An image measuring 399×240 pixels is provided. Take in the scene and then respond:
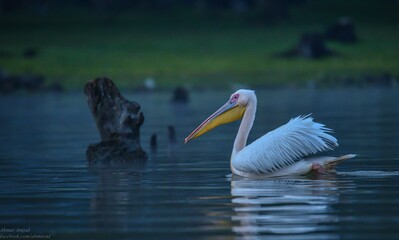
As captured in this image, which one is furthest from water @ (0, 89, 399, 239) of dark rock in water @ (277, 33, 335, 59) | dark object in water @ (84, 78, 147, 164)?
dark rock in water @ (277, 33, 335, 59)

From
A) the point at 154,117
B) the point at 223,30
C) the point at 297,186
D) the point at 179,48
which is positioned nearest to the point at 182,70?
the point at 179,48

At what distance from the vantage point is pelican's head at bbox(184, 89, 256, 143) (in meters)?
13.5

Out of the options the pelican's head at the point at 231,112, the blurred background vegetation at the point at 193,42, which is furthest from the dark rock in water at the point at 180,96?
the pelican's head at the point at 231,112

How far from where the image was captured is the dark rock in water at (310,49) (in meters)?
48.1

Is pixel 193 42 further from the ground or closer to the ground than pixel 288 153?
further from the ground

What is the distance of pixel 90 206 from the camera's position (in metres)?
10.3

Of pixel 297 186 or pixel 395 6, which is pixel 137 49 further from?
pixel 297 186

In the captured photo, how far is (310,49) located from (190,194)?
37.5 meters

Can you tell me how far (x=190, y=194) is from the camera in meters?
11.1

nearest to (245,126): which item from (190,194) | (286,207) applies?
(190,194)

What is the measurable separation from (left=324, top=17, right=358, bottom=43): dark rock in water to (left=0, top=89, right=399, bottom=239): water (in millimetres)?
32476

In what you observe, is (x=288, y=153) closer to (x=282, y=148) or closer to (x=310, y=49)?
(x=282, y=148)

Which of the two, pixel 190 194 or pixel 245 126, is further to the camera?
pixel 245 126

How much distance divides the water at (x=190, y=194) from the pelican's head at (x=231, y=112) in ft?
1.76
